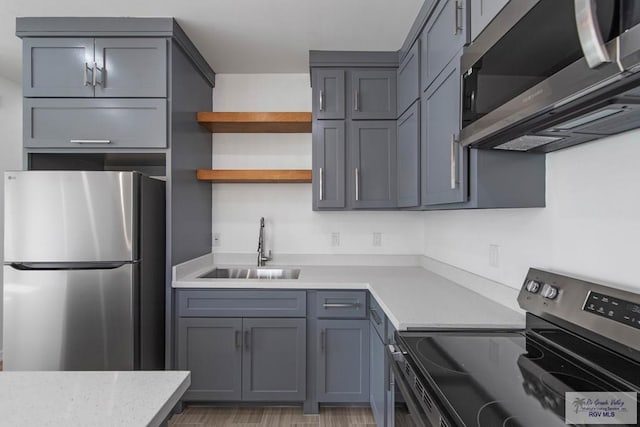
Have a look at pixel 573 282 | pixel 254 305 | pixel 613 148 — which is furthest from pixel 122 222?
pixel 613 148

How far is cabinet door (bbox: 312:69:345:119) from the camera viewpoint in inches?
95.3

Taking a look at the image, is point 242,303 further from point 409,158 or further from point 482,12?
point 482,12

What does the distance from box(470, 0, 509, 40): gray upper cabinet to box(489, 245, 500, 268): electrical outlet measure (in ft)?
3.21

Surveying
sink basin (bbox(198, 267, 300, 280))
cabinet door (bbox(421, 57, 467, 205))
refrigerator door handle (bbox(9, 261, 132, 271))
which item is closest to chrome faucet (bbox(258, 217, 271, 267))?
sink basin (bbox(198, 267, 300, 280))

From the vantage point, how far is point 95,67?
6.63ft

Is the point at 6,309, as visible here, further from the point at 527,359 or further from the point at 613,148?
the point at 613,148

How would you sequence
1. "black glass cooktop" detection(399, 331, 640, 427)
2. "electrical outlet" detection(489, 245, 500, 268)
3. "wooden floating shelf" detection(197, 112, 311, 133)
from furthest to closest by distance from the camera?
"wooden floating shelf" detection(197, 112, 311, 133)
"electrical outlet" detection(489, 245, 500, 268)
"black glass cooktop" detection(399, 331, 640, 427)

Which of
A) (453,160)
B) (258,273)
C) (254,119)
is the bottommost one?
(258,273)

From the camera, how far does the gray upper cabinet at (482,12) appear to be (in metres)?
1.12

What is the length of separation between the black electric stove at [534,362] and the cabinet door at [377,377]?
0.58 meters

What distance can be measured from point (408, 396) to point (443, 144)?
1082mm

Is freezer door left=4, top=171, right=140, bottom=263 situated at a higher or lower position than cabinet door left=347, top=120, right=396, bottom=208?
lower

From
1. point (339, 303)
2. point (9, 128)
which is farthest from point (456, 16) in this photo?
point (9, 128)

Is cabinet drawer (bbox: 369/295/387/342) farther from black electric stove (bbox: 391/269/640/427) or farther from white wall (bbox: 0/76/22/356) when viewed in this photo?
white wall (bbox: 0/76/22/356)
